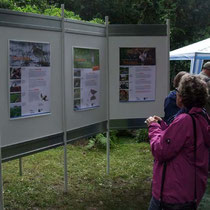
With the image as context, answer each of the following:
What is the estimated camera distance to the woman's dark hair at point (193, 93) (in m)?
2.99

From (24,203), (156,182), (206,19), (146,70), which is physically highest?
(206,19)

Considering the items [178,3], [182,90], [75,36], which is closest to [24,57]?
[75,36]

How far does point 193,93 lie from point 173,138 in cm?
40

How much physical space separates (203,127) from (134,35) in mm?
3311

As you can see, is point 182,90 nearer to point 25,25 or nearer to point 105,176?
point 25,25

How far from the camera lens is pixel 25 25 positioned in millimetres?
4395

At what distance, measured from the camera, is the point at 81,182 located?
632cm

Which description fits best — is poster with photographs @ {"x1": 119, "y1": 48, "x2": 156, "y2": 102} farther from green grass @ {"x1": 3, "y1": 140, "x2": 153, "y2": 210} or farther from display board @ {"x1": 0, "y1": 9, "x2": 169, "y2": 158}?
green grass @ {"x1": 3, "y1": 140, "x2": 153, "y2": 210}

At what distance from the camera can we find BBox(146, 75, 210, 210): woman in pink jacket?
2895mm

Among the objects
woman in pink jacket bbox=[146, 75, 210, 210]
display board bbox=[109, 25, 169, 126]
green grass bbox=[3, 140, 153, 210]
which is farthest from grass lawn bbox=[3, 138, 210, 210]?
woman in pink jacket bbox=[146, 75, 210, 210]

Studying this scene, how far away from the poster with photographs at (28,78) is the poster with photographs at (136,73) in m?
1.60

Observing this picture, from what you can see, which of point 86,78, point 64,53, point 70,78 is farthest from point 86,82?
point 64,53

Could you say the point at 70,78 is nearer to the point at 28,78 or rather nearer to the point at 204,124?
the point at 28,78

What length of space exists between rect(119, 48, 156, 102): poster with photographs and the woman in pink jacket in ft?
9.93
